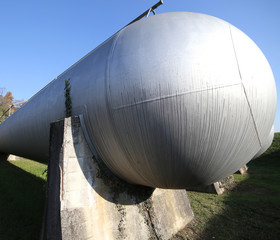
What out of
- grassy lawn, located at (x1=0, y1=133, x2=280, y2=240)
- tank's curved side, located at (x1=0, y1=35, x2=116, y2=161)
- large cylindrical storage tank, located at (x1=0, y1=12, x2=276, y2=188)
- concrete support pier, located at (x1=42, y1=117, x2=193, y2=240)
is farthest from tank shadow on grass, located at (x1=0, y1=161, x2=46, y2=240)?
large cylindrical storage tank, located at (x1=0, y1=12, x2=276, y2=188)

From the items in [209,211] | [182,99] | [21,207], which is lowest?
[209,211]

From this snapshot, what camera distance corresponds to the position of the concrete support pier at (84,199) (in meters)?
2.81

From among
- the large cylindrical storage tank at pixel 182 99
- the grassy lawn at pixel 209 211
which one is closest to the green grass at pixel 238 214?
the grassy lawn at pixel 209 211

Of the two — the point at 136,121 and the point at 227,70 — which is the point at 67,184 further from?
the point at 227,70

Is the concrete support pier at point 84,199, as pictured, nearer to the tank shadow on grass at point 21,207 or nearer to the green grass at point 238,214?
the green grass at point 238,214

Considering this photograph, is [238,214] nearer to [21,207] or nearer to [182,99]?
[182,99]

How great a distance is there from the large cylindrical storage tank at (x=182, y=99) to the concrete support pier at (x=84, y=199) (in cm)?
59

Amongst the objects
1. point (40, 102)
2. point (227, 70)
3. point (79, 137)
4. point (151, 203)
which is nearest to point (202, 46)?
point (227, 70)

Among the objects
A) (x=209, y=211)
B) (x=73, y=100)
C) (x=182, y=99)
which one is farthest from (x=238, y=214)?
(x=73, y=100)

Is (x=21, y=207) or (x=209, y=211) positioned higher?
(x=21, y=207)

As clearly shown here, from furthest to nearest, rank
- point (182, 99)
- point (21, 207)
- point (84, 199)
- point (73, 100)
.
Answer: point (21, 207) → point (73, 100) → point (84, 199) → point (182, 99)

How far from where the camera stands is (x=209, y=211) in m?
5.62

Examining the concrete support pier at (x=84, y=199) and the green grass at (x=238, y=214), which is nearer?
the concrete support pier at (x=84, y=199)

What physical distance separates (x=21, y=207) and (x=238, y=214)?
6317 millimetres
